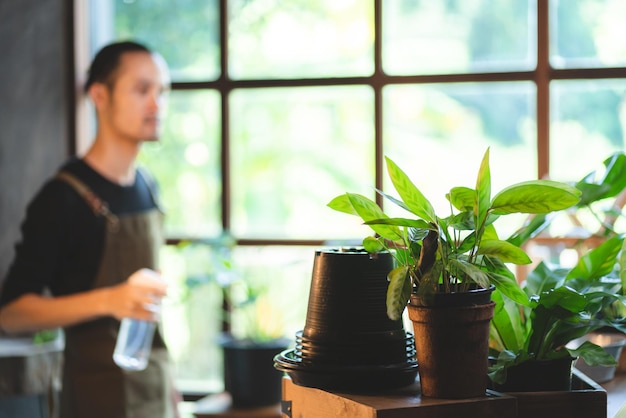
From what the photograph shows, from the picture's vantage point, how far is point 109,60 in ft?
9.41

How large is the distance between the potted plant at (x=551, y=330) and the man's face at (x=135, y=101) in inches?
69.9

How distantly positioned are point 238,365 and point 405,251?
6.85 feet

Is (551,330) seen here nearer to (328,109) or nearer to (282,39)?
(328,109)

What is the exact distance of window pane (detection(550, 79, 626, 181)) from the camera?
3.30 m

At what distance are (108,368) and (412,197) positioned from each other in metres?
1.76

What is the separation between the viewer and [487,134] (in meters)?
3.43

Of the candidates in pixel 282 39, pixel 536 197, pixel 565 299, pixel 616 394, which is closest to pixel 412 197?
pixel 536 197

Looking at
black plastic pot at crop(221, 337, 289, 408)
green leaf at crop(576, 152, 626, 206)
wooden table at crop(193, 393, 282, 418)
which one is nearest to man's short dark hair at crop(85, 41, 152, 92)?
black plastic pot at crop(221, 337, 289, 408)

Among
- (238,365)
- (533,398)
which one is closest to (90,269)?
(238,365)

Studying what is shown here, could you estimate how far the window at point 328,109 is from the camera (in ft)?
10.9

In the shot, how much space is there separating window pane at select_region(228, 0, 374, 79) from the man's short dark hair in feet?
2.53

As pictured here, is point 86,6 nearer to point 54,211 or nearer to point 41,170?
point 41,170

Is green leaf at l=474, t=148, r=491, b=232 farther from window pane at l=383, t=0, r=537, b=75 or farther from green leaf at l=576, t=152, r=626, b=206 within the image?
window pane at l=383, t=0, r=537, b=75

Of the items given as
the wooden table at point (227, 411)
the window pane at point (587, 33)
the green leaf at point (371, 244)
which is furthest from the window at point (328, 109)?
the green leaf at point (371, 244)
